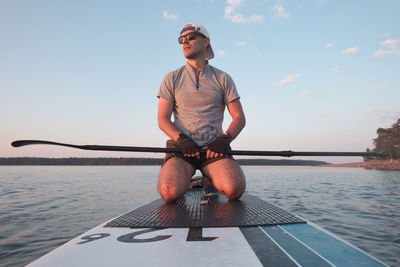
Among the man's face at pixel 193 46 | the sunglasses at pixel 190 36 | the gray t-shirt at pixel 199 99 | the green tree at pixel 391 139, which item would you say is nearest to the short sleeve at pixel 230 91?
the gray t-shirt at pixel 199 99

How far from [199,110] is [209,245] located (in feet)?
7.01

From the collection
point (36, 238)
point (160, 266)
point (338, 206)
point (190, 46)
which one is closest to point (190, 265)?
point (160, 266)

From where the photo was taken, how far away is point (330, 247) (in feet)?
5.16

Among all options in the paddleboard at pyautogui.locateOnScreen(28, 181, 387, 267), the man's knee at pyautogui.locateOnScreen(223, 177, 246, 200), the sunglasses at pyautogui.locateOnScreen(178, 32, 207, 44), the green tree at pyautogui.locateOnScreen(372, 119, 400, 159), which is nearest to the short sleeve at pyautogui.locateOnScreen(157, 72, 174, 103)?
the sunglasses at pyautogui.locateOnScreen(178, 32, 207, 44)

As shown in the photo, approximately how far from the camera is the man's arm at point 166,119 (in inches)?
125

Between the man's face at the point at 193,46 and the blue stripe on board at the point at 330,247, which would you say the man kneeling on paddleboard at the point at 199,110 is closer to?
the man's face at the point at 193,46

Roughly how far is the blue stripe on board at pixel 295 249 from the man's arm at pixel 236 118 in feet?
5.01

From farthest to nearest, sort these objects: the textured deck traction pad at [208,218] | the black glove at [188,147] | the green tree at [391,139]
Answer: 1. the green tree at [391,139]
2. the black glove at [188,147]
3. the textured deck traction pad at [208,218]

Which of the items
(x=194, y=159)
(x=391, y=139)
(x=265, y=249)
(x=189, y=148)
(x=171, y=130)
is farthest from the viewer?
(x=391, y=139)

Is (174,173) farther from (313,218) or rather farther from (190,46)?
(313,218)

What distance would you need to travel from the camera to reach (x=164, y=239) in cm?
168

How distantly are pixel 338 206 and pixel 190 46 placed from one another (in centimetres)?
588

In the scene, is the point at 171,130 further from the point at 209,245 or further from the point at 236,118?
the point at 209,245

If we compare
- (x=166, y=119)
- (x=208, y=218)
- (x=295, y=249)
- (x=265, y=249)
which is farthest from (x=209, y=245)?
(x=166, y=119)
